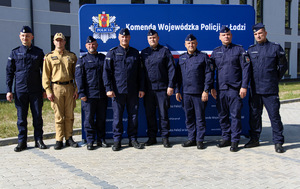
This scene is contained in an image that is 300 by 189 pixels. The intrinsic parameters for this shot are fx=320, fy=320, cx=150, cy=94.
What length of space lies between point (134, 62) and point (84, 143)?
1823 millimetres

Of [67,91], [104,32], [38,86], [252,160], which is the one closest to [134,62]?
[104,32]

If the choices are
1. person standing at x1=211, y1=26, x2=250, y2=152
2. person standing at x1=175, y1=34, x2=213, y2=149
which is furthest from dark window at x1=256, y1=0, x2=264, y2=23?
person standing at x1=175, y1=34, x2=213, y2=149

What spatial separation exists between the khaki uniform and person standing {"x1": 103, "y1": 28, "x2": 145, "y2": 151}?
2.25ft

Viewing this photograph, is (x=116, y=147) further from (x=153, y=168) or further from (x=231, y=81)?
(x=231, y=81)

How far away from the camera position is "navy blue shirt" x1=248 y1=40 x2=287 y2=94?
207 inches

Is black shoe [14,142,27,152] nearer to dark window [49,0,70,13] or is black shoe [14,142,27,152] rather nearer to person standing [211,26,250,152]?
person standing [211,26,250,152]

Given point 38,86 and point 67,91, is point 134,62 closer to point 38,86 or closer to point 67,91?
point 67,91

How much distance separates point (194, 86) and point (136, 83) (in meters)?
1.02

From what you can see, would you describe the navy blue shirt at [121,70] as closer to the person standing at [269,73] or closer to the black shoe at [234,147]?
the black shoe at [234,147]

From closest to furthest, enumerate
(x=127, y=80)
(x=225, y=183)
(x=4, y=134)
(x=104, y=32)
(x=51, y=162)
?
(x=225, y=183) < (x=51, y=162) < (x=127, y=80) < (x=104, y=32) < (x=4, y=134)

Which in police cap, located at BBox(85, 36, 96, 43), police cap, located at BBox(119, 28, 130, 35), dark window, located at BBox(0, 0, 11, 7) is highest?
dark window, located at BBox(0, 0, 11, 7)

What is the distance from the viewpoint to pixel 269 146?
18.8 ft

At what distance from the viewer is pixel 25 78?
216 inches

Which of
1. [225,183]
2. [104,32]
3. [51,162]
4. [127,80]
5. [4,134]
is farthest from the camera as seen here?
[4,134]
